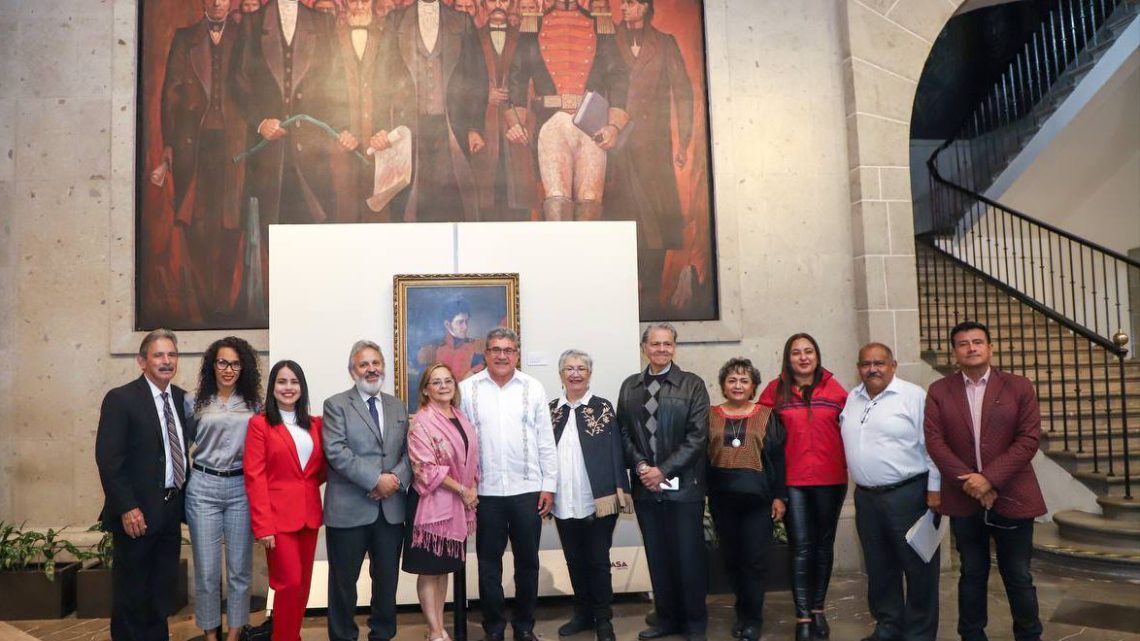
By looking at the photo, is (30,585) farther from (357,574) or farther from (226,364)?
(357,574)

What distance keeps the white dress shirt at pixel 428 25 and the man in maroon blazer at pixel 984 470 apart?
4.10 m

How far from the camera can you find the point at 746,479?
13.6 feet

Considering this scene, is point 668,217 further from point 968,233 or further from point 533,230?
point 968,233

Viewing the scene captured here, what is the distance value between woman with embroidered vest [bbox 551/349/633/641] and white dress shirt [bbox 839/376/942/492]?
1.14 meters

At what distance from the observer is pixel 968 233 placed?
34.8 ft

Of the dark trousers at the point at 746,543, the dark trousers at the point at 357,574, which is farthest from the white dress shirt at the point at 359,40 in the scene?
the dark trousers at the point at 746,543

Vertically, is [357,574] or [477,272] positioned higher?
[477,272]

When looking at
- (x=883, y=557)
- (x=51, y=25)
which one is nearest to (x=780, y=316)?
(x=883, y=557)

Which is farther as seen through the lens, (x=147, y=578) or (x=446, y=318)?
(x=446, y=318)

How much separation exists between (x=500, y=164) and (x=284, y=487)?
3.07m

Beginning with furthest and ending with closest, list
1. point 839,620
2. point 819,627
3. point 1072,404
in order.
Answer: point 1072,404 → point 839,620 → point 819,627

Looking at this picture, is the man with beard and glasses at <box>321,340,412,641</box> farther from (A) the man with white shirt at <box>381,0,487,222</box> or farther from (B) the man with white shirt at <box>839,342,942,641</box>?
(A) the man with white shirt at <box>381,0,487,222</box>

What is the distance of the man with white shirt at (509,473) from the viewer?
415cm

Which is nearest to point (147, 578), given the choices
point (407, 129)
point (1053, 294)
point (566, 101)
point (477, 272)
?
point (477, 272)
